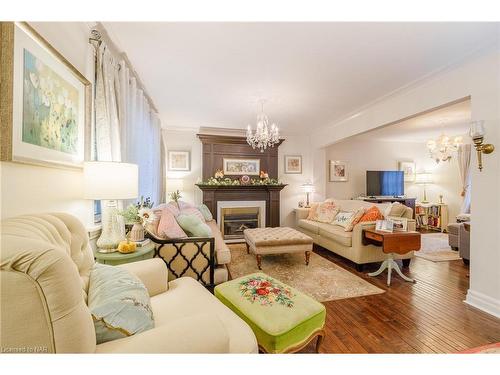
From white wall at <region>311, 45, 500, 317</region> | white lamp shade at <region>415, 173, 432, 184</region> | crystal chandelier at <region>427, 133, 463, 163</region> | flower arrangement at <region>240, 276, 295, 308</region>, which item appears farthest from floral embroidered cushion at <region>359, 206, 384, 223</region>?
white lamp shade at <region>415, 173, 432, 184</region>

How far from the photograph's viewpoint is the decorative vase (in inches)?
79.6

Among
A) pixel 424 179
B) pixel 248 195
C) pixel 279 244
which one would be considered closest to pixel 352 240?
pixel 279 244

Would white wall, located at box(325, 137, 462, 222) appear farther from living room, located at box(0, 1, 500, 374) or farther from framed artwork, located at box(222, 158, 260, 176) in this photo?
framed artwork, located at box(222, 158, 260, 176)

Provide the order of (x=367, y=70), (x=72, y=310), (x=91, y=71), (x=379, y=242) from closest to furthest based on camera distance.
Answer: (x=72, y=310) < (x=91, y=71) < (x=367, y=70) < (x=379, y=242)

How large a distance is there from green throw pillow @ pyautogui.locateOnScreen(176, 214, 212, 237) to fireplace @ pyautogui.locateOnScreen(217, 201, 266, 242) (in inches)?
101

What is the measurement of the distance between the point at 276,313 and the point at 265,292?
0.23 metres

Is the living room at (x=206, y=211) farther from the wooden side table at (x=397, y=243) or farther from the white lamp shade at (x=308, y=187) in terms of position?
the white lamp shade at (x=308, y=187)

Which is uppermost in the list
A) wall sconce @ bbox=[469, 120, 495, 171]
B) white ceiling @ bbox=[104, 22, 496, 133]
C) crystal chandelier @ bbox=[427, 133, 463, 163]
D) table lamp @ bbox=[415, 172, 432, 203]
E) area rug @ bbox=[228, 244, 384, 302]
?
white ceiling @ bbox=[104, 22, 496, 133]

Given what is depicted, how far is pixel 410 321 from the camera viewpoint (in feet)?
6.51

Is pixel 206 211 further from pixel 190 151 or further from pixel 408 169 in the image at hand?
pixel 408 169
